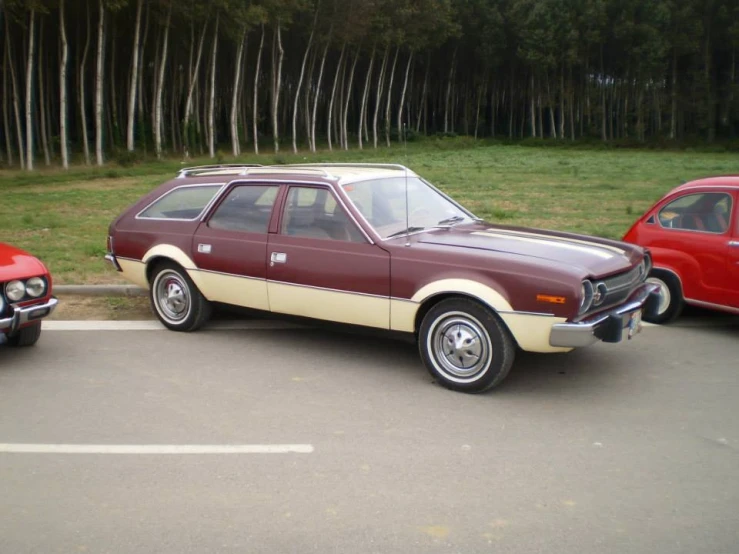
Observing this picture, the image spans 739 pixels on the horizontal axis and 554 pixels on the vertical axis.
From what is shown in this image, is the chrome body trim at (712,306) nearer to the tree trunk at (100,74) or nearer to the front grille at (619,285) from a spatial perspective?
the front grille at (619,285)

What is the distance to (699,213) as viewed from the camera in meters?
8.02

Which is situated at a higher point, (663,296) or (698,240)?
(698,240)

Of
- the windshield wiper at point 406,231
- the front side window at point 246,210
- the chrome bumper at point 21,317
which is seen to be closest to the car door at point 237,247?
the front side window at point 246,210

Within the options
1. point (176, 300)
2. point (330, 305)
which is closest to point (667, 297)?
point (330, 305)

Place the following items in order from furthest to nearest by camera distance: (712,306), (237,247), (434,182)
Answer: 1. (434,182)
2. (712,306)
3. (237,247)

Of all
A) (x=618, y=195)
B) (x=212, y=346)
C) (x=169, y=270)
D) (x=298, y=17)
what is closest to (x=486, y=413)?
(x=212, y=346)

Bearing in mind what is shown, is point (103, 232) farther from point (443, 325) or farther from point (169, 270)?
point (443, 325)

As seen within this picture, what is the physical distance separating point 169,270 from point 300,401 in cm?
268

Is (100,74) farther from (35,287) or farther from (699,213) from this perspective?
(699,213)

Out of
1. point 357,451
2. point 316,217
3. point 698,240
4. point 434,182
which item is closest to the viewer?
point 357,451

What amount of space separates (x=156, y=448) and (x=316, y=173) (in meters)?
3.14

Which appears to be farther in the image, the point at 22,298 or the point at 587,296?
the point at 22,298

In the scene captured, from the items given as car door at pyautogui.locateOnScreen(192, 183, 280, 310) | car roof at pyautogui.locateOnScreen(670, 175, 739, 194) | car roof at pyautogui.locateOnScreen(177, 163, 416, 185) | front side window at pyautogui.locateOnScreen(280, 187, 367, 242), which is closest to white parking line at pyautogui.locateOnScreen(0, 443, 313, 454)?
front side window at pyautogui.locateOnScreen(280, 187, 367, 242)

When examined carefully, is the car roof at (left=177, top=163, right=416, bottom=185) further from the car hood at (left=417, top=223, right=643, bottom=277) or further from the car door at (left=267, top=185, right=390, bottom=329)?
the car hood at (left=417, top=223, right=643, bottom=277)
